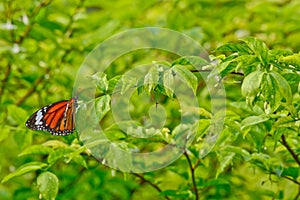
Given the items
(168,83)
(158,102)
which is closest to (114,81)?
(168,83)

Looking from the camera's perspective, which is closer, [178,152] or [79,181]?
[178,152]

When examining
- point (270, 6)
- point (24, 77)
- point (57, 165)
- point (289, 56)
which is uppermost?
point (270, 6)

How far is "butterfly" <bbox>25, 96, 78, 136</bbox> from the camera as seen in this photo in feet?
3.76

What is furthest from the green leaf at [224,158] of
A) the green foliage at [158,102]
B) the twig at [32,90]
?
the twig at [32,90]

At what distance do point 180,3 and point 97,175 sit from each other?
96cm

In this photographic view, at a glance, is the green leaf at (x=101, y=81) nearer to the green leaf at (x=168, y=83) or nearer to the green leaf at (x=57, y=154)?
the green leaf at (x=168, y=83)

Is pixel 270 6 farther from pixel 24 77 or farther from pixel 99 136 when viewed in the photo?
pixel 99 136

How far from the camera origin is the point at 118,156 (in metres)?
1.21

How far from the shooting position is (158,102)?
5.88 feet

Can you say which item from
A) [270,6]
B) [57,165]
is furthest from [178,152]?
[270,6]

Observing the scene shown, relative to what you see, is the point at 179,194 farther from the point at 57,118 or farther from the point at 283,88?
the point at 283,88

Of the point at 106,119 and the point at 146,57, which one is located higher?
the point at 146,57

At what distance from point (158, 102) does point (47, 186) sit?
66cm

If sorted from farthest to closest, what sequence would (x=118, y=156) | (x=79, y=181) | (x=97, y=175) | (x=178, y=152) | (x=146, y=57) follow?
(x=146, y=57), (x=79, y=181), (x=97, y=175), (x=178, y=152), (x=118, y=156)
